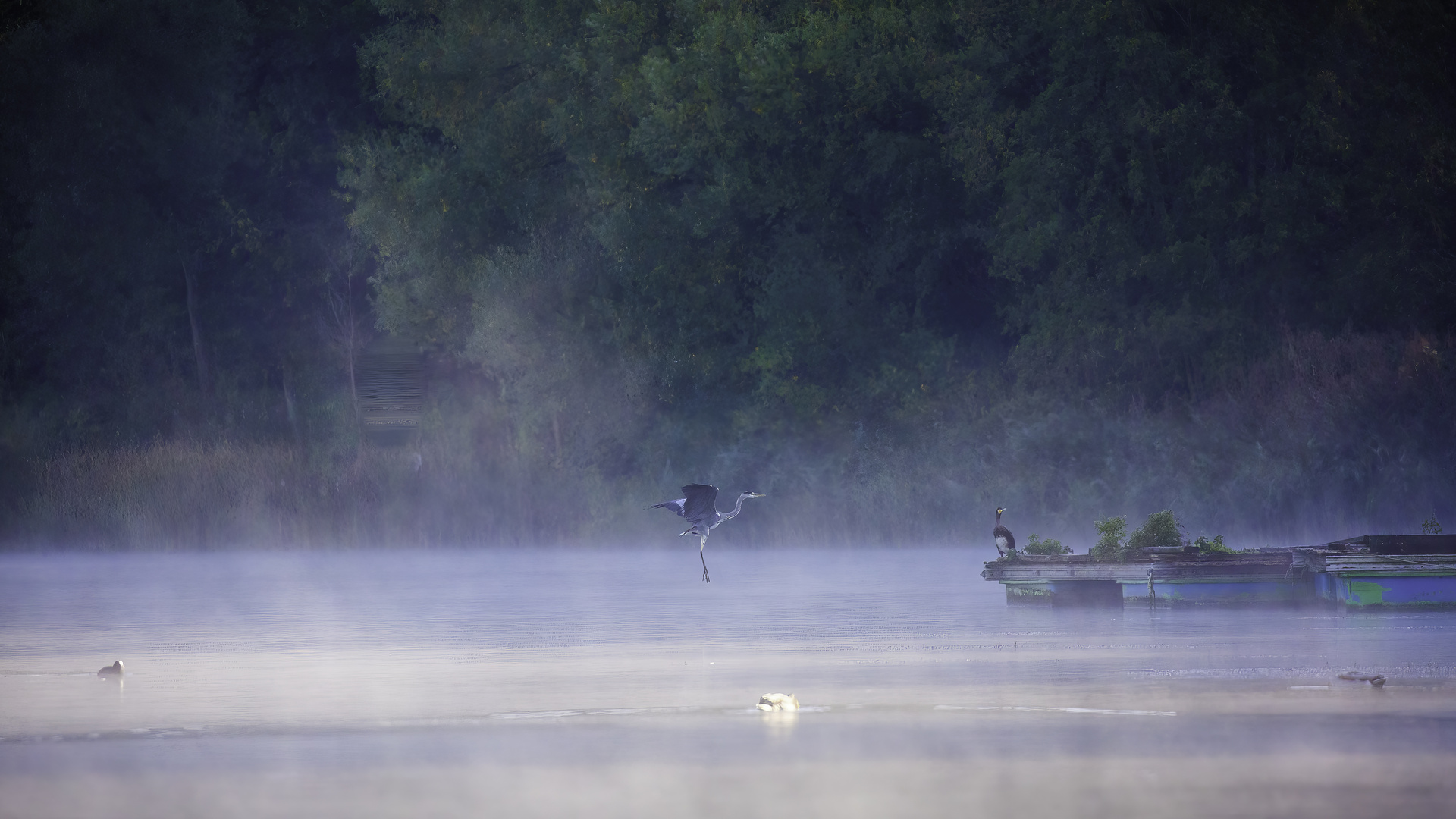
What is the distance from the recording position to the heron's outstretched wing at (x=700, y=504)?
19163 millimetres

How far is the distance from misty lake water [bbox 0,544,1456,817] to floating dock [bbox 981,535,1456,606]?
0.39 meters

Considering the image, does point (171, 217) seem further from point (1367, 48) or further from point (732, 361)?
point (1367, 48)

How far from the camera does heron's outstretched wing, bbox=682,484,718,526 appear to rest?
62.9 feet

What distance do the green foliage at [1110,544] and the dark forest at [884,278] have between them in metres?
10.8

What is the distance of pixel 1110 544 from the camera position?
19.2 metres

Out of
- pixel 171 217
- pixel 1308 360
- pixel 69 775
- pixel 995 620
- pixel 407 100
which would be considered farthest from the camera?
pixel 171 217

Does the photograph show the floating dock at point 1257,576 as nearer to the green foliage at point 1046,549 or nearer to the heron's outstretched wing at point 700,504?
the green foliage at point 1046,549

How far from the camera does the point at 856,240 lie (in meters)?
35.7

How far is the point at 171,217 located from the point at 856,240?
758 inches

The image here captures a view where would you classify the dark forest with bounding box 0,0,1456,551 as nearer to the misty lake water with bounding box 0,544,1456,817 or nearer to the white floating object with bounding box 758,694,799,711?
the misty lake water with bounding box 0,544,1456,817

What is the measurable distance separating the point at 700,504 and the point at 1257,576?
6007 millimetres

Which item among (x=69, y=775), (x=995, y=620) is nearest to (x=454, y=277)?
(x=995, y=620)

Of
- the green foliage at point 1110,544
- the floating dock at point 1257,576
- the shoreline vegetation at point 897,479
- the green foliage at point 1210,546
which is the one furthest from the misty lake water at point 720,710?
the shoreline vegetation at point 897,479

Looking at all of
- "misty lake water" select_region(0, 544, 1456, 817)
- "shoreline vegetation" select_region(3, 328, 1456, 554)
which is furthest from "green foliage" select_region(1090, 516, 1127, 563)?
"shoreline vegetation" select_region(3, 328, 1456, 554)
